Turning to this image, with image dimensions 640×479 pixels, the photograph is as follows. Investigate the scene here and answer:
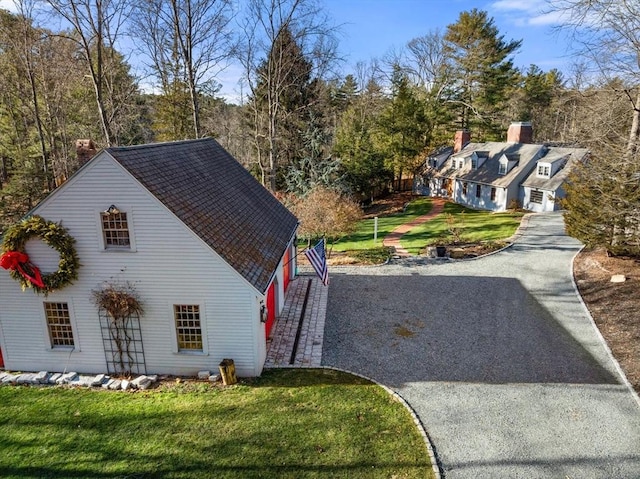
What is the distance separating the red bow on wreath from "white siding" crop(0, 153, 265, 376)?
0.70 feet

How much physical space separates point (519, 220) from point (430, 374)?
2303 cm

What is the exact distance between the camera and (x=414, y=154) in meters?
43.5

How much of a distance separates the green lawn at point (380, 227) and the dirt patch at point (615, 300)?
11837mm

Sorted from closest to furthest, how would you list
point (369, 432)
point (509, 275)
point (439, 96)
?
point (369, 432)
point (509, 275)
point (439, 96)

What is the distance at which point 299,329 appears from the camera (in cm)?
1428

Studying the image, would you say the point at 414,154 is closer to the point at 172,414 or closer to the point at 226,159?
the point at 226,159

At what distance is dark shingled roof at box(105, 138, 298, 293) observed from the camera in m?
10.8

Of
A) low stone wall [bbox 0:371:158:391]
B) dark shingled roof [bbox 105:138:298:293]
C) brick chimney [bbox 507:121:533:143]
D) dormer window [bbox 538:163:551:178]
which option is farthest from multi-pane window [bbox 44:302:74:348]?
brick chimney [bbox 507:121:533:143]

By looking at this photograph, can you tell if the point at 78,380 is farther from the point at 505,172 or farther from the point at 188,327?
the point at 505,172

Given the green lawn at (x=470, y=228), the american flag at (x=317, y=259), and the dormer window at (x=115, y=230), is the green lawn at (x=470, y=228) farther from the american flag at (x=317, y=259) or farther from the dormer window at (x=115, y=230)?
the dormer window at (x=115, y=230)

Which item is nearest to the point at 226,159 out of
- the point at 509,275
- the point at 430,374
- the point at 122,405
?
the point at 122,405

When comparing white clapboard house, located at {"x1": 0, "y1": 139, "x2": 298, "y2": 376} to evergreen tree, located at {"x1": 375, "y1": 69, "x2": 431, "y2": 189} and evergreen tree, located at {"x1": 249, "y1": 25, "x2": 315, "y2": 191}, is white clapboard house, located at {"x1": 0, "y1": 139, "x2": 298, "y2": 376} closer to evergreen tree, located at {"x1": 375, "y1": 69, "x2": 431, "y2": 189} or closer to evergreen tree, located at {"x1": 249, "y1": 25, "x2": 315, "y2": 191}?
evergreen tree, located at {"x1": 249, "y1": 25, "x2": 315, "y2": 191}

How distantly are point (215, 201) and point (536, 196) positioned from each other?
30.5 m

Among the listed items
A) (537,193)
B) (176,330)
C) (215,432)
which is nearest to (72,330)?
(176,330)
